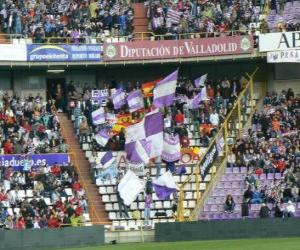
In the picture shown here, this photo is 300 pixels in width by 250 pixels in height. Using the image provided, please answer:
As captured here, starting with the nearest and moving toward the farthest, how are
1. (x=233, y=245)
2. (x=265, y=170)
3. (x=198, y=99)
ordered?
(x=233, y=245) < (x=265, y=170) < (x=198, y=99)

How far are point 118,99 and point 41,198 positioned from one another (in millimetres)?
7730

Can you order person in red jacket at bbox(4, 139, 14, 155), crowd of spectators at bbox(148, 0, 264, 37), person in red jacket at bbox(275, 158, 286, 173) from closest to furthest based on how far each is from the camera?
person in red jacket at bbox(275, 158, 286, 173), person in red jacket at bbox(4, 139, 14, 155), crowd of spectators at bbox(148, 0, 264, 37)

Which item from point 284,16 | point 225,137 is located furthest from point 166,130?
point 284,16

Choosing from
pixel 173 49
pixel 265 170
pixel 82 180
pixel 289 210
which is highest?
pixel 173 49

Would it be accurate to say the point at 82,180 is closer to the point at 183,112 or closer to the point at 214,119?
the point at 183,112

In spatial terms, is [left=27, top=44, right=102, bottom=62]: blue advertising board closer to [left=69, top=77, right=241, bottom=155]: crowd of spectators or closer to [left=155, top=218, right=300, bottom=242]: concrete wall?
[left=69, top=77, right=241, bottom=155]: crowd of spectators

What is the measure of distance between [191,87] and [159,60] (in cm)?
184

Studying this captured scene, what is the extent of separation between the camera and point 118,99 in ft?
161

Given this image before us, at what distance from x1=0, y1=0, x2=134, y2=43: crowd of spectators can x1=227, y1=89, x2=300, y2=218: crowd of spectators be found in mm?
7783

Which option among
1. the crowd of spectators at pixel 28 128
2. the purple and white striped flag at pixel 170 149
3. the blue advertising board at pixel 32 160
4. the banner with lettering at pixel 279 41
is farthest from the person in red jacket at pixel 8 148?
the banner with lettering at pixel 279 41

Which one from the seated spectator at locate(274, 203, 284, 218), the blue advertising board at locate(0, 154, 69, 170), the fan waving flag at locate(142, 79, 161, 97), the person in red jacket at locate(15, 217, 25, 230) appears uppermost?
the fan waving flag at locate(142, 79, 161, 97)

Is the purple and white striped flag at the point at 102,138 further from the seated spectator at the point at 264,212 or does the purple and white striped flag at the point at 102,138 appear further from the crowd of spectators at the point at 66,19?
the seated spectator at the point at 264,212

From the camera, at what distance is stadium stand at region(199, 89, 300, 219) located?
42031mm

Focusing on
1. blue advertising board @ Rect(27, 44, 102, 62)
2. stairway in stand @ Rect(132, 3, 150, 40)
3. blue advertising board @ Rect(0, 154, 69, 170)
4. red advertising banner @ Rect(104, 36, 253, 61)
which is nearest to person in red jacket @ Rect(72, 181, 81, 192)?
blue advertising board @ Rect(0, 154, 69, 170)
